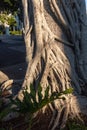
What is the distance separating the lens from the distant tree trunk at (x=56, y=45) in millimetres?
6684

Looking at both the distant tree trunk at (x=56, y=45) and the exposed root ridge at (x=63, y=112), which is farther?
the distant tree trunk at (x=56, y=45)

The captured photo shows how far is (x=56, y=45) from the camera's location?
6.77 metres

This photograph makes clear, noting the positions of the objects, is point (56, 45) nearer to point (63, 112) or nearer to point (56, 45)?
point (56, 45)

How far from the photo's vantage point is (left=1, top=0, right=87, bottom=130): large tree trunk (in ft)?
21.9

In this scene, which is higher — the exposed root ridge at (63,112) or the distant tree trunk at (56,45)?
the distant tree trunk at (56,45)

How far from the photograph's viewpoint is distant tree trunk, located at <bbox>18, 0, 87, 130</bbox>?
6684mm

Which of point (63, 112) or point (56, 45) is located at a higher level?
point (56, 45)

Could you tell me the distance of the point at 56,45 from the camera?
6766 mm

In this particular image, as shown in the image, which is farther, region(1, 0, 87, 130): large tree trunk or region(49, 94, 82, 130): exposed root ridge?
Result: region(1, 0, 87, 130): large tree trunk

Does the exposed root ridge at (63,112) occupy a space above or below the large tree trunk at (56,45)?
below

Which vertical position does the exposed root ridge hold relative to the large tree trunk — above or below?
below

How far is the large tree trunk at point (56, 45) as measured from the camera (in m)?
6.68

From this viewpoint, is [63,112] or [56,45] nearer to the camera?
[63,112]

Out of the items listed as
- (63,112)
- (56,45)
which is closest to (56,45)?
(56,45)
